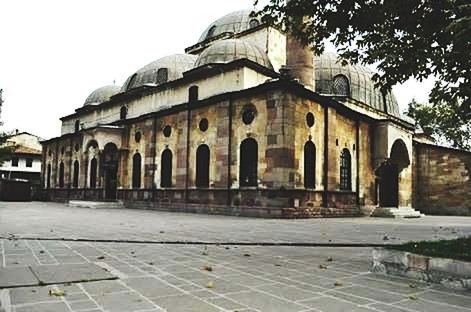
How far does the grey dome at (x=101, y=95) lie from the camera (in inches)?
1475

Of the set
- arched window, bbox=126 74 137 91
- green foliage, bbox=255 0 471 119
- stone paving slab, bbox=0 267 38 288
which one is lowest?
stone paving slab, bbox=0 267 38 288

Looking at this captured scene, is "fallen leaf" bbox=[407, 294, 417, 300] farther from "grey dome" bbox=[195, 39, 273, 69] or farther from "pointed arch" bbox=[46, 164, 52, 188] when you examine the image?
"pointed arch" bbox=[46, 164, 52, 188]

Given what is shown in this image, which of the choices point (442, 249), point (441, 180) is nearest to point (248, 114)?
point (442, 249)

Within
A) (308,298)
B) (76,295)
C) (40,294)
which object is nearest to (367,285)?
(308,298)

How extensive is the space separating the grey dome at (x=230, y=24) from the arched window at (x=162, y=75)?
19.8 ft

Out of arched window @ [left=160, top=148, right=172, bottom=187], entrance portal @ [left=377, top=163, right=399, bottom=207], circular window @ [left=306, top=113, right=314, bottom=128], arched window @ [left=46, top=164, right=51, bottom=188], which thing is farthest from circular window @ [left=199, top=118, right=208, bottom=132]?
arched window @ [left=46, top=164, right=51, bottom=188]

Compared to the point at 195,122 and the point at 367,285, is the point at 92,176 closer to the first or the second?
the point at 195,122

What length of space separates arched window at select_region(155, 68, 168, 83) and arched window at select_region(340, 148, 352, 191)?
14194 millimetres

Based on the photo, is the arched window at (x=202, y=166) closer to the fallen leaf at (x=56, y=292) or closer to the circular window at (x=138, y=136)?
the circular window at (x=138, y=136)

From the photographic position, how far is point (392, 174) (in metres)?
27.7

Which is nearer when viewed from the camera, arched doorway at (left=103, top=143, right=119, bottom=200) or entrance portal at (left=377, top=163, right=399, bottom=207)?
entrance portal at (left=377, top=163, right=399, bottom=207)

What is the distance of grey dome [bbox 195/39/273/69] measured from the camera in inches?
954

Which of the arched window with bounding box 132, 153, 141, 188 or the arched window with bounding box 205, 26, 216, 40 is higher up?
the arched window with bounding box 205, 26, 216, 40

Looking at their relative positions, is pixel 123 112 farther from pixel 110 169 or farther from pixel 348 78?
pixel 348 78
